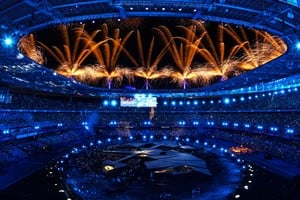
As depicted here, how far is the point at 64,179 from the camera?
28.7 m

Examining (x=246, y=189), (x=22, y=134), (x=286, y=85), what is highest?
(x=286, y=85)

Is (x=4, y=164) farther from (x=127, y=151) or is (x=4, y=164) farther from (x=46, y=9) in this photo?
(x=46, y=9)

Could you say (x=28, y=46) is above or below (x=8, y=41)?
above

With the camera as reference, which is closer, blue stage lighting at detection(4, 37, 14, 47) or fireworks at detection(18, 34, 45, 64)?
blue stage lighting at detection(4, 37, 14, 47)

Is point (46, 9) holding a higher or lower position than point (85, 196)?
higher

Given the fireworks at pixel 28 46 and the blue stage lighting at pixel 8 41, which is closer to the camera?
the blue stage lighting at pixel 8 41

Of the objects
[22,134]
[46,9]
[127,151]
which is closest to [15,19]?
[46,9]

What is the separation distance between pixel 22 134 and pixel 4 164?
1323 cm

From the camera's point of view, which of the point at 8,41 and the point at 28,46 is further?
the point at 28,46

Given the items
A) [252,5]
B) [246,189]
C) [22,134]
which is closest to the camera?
[252,5]

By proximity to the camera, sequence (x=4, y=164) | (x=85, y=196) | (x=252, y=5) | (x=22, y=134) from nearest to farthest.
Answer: (x=252, y=5), (x=85, y=196), (x=4, y=164), (x=22, y=134)

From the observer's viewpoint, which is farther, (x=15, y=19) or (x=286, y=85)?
(x=286, y=85)

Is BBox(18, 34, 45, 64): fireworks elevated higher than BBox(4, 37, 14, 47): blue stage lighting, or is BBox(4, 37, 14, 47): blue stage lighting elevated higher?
BBox(18, 34, 45, 64): fireworks

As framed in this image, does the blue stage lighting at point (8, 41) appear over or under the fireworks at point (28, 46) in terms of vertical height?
under
